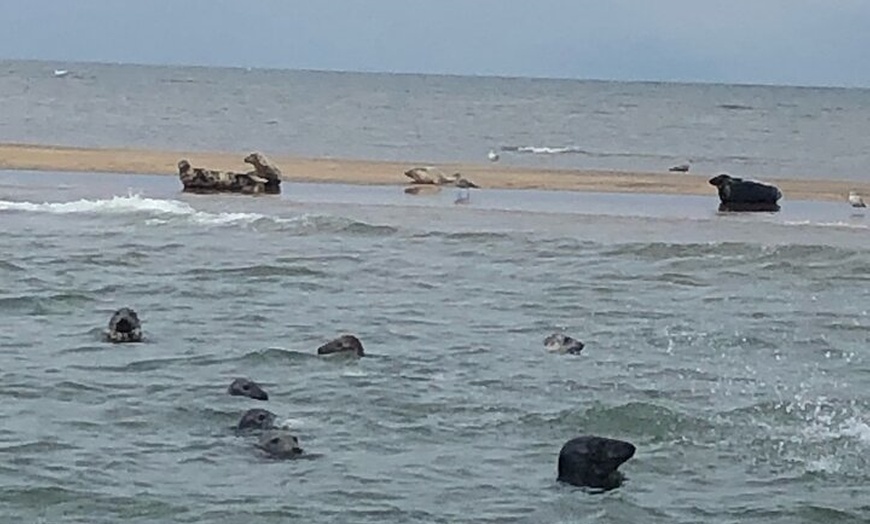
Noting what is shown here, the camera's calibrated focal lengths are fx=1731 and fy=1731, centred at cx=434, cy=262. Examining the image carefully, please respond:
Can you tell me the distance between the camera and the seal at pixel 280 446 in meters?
13.2

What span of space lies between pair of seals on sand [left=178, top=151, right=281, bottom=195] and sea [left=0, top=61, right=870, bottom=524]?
0.51 metres

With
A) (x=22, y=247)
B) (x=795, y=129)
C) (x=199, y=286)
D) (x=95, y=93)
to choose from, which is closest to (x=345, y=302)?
(x=199, y=286)

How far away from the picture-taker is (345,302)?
21.3 meters

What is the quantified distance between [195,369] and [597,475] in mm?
5274

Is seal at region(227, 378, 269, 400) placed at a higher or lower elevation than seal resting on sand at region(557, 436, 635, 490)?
higher

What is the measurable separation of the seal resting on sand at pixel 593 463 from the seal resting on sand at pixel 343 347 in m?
4.91

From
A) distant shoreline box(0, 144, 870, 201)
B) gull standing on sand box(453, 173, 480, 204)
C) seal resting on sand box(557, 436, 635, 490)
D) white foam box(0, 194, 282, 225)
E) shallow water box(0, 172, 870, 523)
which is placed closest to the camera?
shallow water box(0, 172, 870, 523)

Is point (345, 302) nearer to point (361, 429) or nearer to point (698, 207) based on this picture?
point (361, 429)

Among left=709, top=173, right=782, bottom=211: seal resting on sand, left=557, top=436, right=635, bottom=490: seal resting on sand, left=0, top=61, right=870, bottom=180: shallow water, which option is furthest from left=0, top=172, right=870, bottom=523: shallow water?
left=0, top=61, right=870, bottom=180: shallow water

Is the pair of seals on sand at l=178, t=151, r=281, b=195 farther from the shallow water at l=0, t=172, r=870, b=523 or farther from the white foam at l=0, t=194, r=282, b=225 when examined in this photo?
the shallow water at l=0, t=172, r=870, b=523

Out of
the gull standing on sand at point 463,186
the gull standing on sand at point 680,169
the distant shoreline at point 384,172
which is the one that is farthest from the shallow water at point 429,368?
the gull standing on sand at point 680,169

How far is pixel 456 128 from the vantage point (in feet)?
251

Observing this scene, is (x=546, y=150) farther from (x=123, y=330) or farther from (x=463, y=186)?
(x=123, y=330)

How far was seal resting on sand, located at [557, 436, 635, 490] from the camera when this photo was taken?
1264cm
